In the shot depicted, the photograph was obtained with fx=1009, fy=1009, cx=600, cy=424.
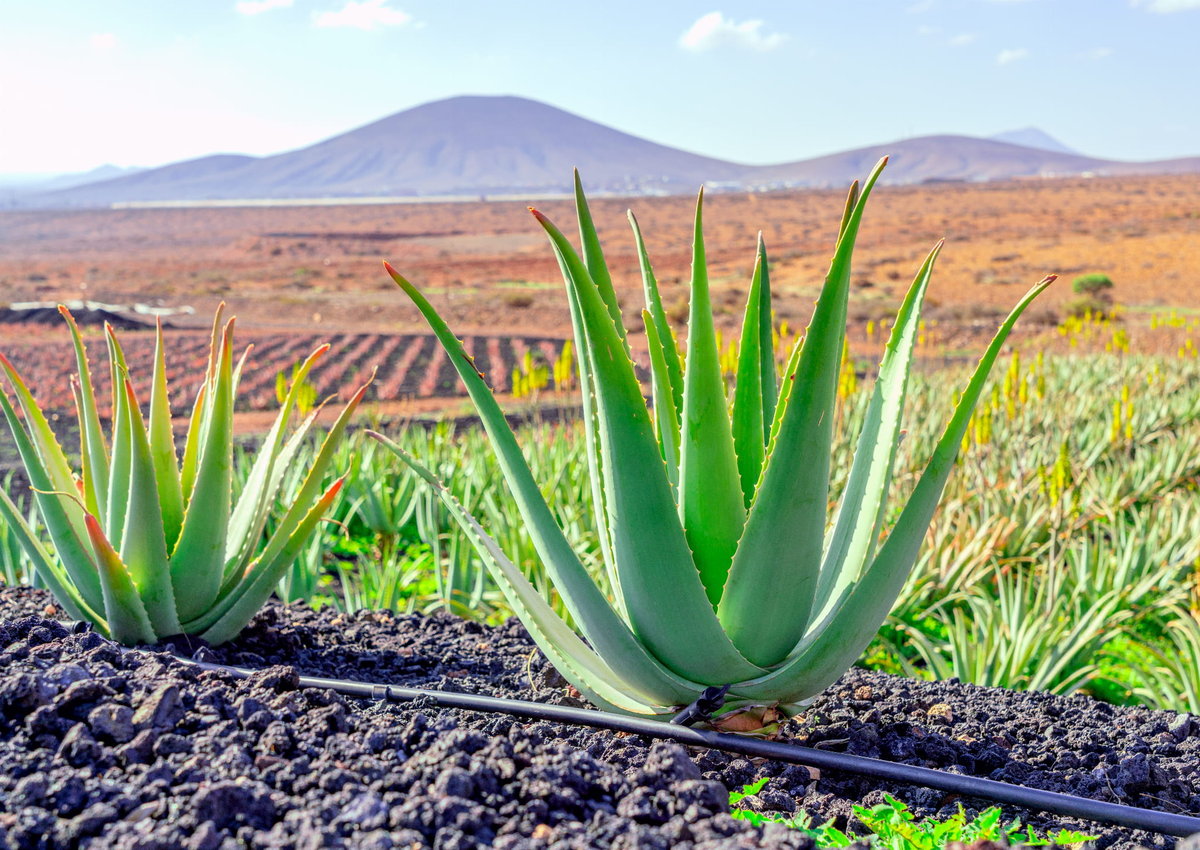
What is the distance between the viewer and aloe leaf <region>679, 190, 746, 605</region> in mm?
1812

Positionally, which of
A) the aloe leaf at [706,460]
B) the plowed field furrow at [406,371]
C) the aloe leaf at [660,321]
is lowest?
the plowed field furrow at [406,371]

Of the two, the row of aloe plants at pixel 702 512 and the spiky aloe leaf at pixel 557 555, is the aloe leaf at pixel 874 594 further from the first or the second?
the spiky aloe leaf at pixel 557 555

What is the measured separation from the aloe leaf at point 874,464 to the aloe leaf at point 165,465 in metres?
1.58

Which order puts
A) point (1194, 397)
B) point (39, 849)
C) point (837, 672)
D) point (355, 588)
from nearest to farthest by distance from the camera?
1. point (39, 849)
2. point (837, 672)
3. point (355, 588)
4. point (1194, 397)

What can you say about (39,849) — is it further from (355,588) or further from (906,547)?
(355,588)

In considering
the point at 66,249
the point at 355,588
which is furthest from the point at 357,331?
the point at 66,249

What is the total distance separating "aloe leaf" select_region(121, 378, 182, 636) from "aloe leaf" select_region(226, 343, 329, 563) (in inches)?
9.1

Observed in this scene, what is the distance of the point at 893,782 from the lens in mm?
1697

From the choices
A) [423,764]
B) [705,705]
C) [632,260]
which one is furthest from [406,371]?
[632,260]

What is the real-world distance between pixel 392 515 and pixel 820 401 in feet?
12.1

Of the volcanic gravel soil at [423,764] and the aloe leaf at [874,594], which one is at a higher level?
the aloe leaf at [874,594]

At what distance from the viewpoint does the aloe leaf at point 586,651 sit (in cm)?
180

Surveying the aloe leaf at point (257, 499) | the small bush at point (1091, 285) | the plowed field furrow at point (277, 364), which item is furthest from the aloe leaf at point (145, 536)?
the small bush at point (1091, 285)

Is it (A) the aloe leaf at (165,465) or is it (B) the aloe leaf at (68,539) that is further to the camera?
(A) the aloe leaf at (165,465)
